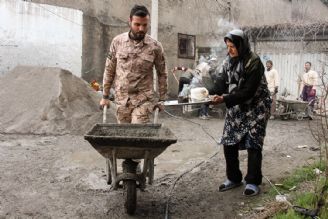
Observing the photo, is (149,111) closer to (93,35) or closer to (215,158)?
(215,158)

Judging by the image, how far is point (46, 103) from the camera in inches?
367

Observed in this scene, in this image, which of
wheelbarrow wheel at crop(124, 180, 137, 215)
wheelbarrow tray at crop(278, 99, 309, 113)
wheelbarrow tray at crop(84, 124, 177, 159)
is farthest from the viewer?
wheelbarrow tray at crop(278, 99, 309, 113)

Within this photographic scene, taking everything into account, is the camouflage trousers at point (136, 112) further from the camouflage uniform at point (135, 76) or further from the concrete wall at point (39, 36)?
the concrete wall at point (39, 36)

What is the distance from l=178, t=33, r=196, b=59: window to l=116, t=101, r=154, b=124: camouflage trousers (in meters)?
12.1

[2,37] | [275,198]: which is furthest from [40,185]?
[2,37]

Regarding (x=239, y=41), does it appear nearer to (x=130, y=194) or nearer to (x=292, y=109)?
(x=130, y=194)

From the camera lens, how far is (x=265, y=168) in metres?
5.85

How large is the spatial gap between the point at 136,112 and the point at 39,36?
8185 millimetres

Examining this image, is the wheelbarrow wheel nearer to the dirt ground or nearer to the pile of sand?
the dirt ground

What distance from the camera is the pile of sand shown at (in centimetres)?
888

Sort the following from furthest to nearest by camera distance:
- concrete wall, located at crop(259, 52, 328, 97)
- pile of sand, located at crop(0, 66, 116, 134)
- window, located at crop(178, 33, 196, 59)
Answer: window, located at crop(178, 33, 196, 59) → concrete wall, located at crop(259, 52, 328, 97) → pile of sand, located at crop(0, 66, 116, 134)

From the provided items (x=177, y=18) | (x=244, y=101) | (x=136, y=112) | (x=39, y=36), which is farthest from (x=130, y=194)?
(x=177, y=18)

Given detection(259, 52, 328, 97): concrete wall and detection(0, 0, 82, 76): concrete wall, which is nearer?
detection(0, 0, 82, 76): concrete wall

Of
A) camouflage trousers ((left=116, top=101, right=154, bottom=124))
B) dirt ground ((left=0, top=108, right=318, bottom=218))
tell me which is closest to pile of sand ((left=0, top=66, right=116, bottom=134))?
dirt ground ((left=0, top=108, right=318, bottom=218))
